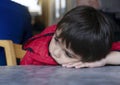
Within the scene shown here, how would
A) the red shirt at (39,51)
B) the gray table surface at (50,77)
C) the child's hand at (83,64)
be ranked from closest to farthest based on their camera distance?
1. the gray table surface at (50,77)
2. the child's hand at (83,64)
3. the red shirt at (39,51)

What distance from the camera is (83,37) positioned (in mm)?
830

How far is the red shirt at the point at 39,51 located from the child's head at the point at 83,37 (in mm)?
81

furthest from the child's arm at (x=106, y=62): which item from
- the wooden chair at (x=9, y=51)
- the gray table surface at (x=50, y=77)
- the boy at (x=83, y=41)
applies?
the wooden chair at (x=9, y=51)

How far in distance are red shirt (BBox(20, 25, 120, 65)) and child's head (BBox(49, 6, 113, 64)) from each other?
8 centimetres

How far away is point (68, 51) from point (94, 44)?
8cm

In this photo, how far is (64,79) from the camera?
589 millimetres

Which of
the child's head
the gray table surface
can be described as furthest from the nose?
the gray table surface

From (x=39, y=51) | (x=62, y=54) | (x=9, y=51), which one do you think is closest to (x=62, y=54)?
(x=62, y=54)

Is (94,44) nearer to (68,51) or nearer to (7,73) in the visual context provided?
(68,51)

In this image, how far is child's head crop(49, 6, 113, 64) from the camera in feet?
2.73

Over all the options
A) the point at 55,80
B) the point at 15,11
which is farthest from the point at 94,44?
the point at 15,11

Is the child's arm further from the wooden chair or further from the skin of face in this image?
the wooden chair

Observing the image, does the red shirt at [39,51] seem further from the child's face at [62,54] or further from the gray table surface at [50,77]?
the gray table surface at [50,77]

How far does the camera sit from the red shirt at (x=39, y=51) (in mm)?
965
